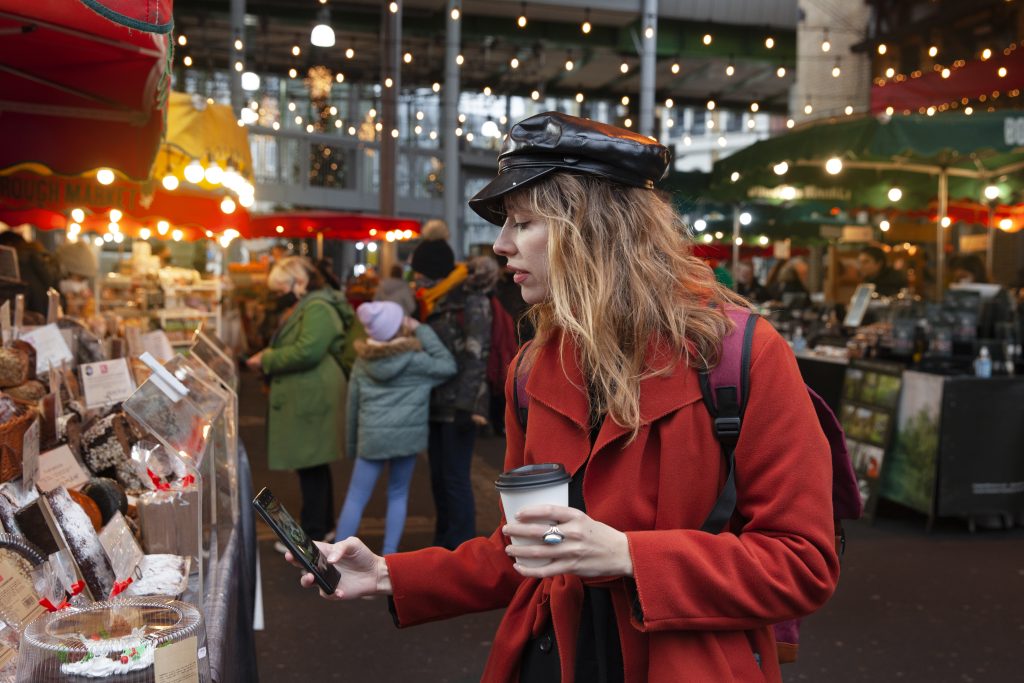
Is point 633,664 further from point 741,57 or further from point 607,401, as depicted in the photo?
point 741,57

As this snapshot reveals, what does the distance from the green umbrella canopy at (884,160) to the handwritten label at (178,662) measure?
7013 mm

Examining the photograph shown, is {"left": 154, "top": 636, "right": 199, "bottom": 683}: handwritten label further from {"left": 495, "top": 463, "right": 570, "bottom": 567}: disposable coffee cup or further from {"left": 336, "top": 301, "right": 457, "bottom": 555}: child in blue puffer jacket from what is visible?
{"left": 336, "top": 301, "right": 457, "bottom": 555}: child in blue puffer jacket

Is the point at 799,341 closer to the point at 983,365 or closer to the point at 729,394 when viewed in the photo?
the point at 983,365

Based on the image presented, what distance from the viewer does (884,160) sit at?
9867 mm

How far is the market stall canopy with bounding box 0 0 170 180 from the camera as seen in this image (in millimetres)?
2805

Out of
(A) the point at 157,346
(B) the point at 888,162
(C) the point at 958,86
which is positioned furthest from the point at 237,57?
(A) the point at 157,346

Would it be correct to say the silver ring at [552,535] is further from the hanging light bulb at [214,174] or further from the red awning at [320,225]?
the red awning at [320,225]

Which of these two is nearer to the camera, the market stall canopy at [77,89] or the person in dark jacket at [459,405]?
the market stall canopy at [77,89]

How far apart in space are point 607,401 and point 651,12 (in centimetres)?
1985

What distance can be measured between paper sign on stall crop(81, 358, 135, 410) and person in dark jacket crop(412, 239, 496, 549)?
2177 mm

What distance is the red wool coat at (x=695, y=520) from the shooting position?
152cm

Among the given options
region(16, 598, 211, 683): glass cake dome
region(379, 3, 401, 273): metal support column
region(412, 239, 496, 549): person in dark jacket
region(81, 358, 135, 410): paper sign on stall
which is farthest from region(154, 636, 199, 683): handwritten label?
region(379, 3, 401, 273): metal support column

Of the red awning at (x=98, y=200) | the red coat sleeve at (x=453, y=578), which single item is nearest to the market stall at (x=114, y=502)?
the red coat sleeve at (x=453, y=578)

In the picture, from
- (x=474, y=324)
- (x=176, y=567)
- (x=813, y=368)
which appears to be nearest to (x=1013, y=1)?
(x=813, y=368)
